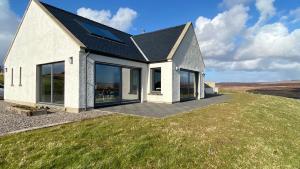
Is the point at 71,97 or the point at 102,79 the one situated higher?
the point at 102,79

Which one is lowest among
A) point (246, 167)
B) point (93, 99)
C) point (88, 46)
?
point (246, 167)

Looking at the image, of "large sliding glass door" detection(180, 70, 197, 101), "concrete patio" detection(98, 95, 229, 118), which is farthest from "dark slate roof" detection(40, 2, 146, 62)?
"large sliding glass door" detection(180, 70, 197, 101)

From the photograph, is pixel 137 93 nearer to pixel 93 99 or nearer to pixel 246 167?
pixel 93 99

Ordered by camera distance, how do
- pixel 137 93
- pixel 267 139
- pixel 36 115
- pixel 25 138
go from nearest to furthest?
pixel 25 138, pixel 267 139, pixel 36 115, pixel 137 93

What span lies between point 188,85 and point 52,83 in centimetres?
1174

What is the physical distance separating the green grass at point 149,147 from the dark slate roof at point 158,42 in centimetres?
992

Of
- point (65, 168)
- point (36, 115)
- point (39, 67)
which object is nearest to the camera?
point (65, 168)

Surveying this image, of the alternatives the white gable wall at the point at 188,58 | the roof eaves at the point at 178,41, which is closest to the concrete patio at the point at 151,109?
the white gable wall at the point at 188,58

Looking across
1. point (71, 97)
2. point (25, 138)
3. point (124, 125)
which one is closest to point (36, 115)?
point (71, 97)

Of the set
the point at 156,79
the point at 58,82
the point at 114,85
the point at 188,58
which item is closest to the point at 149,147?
the point at 114,85

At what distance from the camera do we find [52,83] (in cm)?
1339

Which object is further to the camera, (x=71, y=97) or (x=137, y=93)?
(x=137, y=93)

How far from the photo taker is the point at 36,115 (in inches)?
405

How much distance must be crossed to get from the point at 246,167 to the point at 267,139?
290 centimetres
